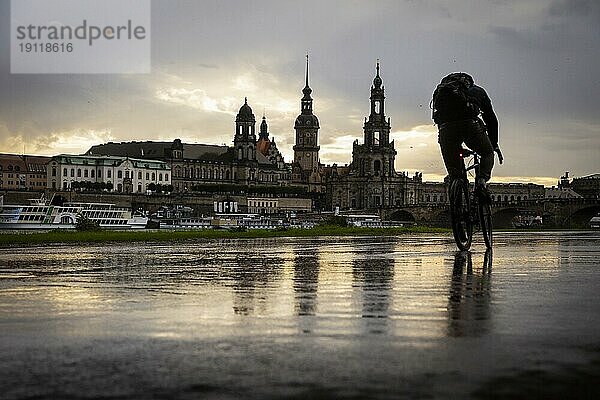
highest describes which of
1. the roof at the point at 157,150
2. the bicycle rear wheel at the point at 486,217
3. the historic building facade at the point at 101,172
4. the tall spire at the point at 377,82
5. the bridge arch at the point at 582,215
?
the tall spire at the point at 377,82

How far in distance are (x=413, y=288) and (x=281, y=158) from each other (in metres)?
193

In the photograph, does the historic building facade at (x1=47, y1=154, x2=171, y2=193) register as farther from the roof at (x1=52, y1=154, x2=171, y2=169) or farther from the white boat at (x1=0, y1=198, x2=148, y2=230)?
the white boat at (x1=0, y1=198, x2=148, y2=230)

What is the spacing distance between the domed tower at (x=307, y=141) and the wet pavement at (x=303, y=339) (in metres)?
178

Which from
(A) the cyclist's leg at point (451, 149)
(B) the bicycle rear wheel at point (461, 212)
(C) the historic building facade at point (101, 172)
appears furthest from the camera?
(C) the historic building facade at point (101, 172)

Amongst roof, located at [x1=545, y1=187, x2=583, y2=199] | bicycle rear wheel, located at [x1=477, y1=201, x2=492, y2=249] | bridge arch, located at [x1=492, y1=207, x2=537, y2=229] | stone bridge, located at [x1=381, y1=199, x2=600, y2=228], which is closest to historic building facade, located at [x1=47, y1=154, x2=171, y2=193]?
stone bridge, located at [x1=381, y1=199, x2=600, y2=228]

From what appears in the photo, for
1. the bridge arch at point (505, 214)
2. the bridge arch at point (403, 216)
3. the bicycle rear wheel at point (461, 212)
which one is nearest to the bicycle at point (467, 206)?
the bicycle rear wheel at point (461, 212)

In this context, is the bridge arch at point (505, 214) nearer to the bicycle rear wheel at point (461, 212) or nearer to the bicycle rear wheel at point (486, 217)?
Result: the bicycle rear wheel at point (461, 212)

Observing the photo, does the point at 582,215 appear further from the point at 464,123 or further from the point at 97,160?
the point at 464,123

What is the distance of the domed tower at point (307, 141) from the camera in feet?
604

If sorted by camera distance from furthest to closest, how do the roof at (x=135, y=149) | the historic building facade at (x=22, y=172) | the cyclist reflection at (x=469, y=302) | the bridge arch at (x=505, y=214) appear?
1. the roof at (x=135, y=149)
2. the historic building facade at (x=22, y=172)
3. the bridge arch at (x=505, y=214)
4. the cyclist reflection at (x=469, y=302)

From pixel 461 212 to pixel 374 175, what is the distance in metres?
151

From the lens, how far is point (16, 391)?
Result: 115 inches

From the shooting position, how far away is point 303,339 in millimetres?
3939

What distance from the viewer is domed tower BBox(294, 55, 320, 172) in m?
184
